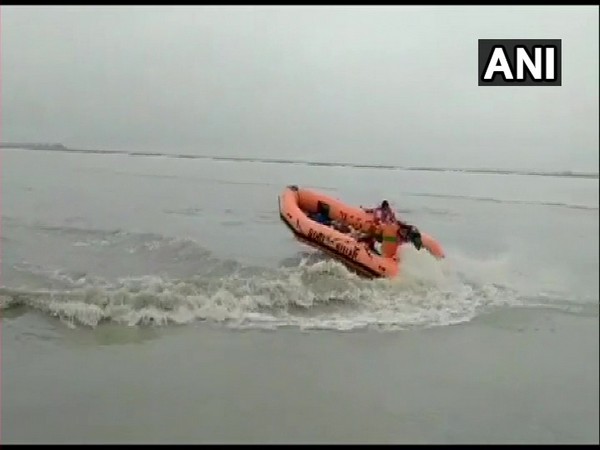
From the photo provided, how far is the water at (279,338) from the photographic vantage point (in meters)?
2.76

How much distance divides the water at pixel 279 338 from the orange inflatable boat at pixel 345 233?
0.50 feet

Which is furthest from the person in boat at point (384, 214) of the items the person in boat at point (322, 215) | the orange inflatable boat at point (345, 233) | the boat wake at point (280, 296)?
the person in boat at point (322, 215)

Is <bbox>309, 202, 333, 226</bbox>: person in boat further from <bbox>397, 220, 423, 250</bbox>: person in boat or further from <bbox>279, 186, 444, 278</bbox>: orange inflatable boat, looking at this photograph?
<bbox>397, 220, 423, 250</bbox>: person in boat

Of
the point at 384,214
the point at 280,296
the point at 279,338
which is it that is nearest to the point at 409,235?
the point at 384,214

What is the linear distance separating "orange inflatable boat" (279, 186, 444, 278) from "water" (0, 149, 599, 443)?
0.15 metres

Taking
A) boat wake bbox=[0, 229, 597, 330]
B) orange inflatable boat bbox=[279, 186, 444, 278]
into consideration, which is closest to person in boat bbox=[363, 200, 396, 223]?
orange inflatable boat bbox=[279, 186, 444, 278]

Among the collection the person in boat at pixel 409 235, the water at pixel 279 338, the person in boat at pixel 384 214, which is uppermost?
the person in boat at pixel 384 214

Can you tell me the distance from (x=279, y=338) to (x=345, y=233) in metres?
2.37

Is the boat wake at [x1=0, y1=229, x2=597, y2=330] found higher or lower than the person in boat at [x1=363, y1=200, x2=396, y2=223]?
lower

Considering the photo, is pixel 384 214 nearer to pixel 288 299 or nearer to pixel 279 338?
pixel 288 299

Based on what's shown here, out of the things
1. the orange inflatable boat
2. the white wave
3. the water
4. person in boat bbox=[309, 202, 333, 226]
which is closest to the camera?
the water

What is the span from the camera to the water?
276cm

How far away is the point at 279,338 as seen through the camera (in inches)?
148

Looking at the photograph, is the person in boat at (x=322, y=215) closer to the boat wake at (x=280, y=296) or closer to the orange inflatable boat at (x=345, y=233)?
the orange inflatable boat at (x=345, y=233)
